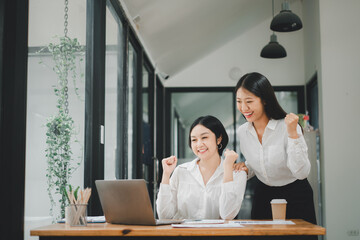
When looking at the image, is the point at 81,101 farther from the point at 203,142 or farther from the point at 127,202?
the point at 127,202

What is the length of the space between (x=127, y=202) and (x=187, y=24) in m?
3.44

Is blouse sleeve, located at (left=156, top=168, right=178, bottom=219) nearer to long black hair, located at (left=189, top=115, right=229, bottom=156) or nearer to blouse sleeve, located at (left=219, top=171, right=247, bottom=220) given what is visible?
blouse sleeve, located at (left=219, top=171, right=247, bottom=220)

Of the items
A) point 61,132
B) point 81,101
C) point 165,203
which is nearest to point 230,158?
point 165,203

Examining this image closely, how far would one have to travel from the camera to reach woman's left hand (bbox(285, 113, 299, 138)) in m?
2.00

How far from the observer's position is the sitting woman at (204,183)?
2053 mm

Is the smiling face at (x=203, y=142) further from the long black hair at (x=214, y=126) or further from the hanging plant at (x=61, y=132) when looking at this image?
the hanging plant at (x=61, y=132)

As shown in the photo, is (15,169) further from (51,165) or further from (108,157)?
(108,157)

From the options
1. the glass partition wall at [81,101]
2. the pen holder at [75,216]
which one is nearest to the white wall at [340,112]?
the glass partition wall at [81,101]

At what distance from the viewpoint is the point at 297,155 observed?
2.07 meters

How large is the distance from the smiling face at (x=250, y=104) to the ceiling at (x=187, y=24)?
6.11ft

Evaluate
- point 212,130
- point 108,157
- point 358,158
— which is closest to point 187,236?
point 212,130

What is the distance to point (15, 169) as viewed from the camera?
171 cm

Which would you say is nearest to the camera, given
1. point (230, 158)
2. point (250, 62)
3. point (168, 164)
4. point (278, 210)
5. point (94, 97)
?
point (278, 210)

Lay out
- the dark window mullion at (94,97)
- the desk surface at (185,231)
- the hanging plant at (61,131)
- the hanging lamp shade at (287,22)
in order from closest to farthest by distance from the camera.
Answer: the desk surface at (185,231)
the hanging plant at (61,131)
the dark window mullion at (94,97)
the hanging lamp shade at (287,22)
